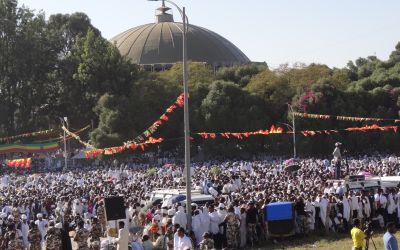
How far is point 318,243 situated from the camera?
64.0 feet

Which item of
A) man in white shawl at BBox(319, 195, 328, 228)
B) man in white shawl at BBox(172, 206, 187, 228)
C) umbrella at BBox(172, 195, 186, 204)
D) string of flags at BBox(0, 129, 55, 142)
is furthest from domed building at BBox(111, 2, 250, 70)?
man in white shawl at BBox(172, 206, 187, 228)

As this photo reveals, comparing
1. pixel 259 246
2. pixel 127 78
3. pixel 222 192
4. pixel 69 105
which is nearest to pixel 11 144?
pixel 69 105

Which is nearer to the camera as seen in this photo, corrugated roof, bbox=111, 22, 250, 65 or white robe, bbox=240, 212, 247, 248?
white robe, bbox=240, 212, 247, 248

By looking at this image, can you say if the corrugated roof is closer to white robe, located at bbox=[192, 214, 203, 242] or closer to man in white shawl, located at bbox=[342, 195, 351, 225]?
man in white shawl, located at bbox=[342, 195, 351, 225]

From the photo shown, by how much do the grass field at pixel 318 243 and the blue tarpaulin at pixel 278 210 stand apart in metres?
0.73

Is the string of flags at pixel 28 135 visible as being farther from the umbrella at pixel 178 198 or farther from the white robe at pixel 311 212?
the white robe at pixel 311 212

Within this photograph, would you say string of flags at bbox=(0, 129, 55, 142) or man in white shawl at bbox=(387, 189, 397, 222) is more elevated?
string of flags at bbox=(0, 129, 55, 142)

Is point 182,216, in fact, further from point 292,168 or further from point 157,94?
point 157,94

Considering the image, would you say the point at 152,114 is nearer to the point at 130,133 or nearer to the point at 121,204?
the point at 130,133

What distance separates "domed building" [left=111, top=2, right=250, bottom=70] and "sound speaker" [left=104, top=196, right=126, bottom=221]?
A: 7429 centimetres

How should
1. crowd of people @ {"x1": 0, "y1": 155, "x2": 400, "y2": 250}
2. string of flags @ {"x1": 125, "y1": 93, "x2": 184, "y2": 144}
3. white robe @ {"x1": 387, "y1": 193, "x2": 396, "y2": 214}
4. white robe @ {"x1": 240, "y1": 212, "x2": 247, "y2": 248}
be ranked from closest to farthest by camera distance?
crowd of people @ {"x1": 0, "y1": 155, "x2": 400, "y2": 250}
white robe @ {"x1": 240, "y1": 212, "x2": 247, "y2": 248}
white robe @ {"x1": 387, "y1": 193, "x2": 396, "y2": 214}
string of flags @ {"x1": 125, "y1": 93, "x2": 184, "y2": 144}

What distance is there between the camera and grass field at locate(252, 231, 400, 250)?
18.8 meters

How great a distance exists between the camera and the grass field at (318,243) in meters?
18.8

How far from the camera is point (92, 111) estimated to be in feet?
199
